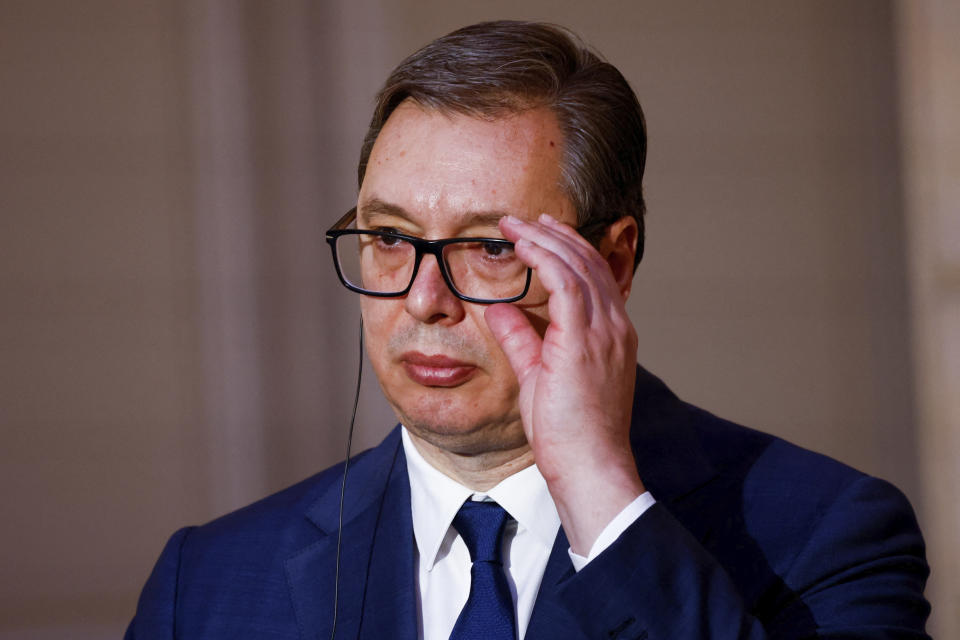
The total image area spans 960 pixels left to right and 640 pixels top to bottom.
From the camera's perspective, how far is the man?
134 centimetres

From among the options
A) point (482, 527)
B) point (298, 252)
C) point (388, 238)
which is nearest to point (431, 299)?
point (388, 238)

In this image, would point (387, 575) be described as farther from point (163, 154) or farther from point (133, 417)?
point (163, 154)

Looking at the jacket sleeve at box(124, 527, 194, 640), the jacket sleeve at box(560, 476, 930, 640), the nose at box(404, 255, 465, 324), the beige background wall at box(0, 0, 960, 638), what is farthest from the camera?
the beige background wall at box(0, 0, 960, 638)

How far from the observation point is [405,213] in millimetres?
1466

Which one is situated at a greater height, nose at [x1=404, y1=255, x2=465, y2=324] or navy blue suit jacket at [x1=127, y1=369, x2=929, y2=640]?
nose at [x1=404, y1=255, x2=465, y2=324]

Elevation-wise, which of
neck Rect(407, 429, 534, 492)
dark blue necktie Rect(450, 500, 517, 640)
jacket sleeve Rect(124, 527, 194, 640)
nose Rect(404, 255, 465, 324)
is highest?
nose Rect(404, 255, 465, 324)

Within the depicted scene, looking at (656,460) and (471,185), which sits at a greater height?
(471,185)

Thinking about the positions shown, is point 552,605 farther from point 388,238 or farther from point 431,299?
point 388,238

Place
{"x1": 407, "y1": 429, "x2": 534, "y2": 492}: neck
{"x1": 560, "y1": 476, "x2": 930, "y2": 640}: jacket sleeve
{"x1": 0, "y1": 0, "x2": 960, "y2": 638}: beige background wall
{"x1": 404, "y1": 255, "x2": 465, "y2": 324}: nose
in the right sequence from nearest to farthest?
{"x1": 560, "y1": 476, "x2": 930, "y2": 640}: jacket sleeve → {"x1": 404, "y1": 255, "x2": 465, "y2": 324}: nose → {"x1": 407, "y1": 429, "x2": 534, "y2": 492}: neck → {"x1": 0, "y1": 0, "x2": 960, "y2": 638}: beige background wall

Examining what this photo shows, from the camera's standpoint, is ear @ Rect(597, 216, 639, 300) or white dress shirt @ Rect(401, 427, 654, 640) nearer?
white dress shirt @ Rect(401, 427, 654, 640)

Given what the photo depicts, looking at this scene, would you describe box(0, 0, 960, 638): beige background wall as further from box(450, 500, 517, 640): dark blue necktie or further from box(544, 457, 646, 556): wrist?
box(544, 457, 646, 556): wrist

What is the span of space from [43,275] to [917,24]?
2.62m

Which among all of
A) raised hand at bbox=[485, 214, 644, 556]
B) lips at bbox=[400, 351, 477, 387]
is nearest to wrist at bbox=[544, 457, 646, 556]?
raised hand at bbox=[485, 214, 644, 556]

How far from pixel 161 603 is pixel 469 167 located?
0.86 meters
